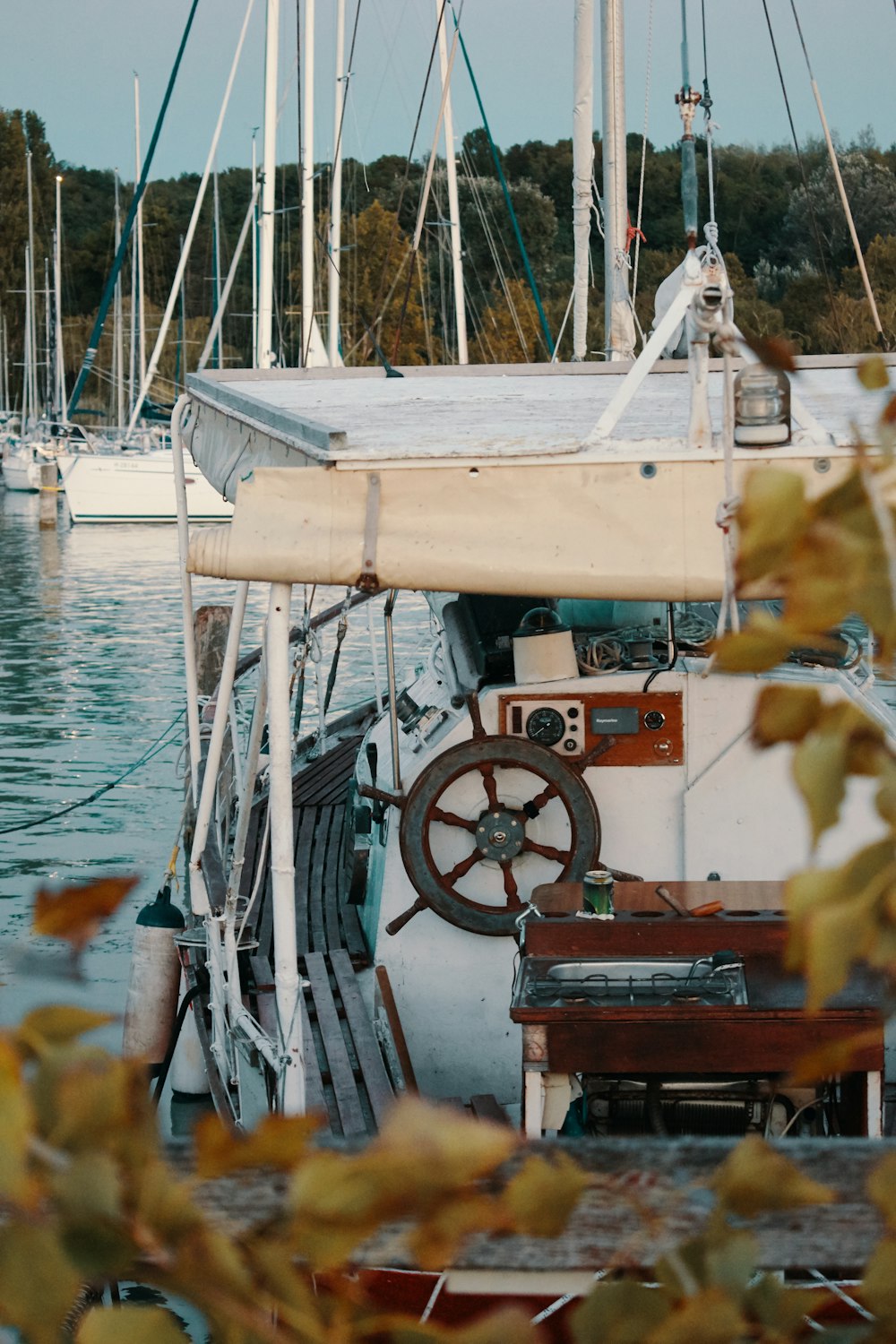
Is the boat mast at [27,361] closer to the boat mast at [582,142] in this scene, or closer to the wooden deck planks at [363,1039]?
the boat mast at [582,142]

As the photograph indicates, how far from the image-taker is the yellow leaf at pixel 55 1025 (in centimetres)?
78

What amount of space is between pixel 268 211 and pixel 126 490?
1036 inches

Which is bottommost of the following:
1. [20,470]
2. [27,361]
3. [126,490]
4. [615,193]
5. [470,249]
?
[126,490]

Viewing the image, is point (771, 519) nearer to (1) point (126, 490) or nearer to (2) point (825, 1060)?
(2) point (825, 1060)

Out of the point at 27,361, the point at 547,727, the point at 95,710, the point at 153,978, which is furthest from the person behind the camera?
the point at 27,361

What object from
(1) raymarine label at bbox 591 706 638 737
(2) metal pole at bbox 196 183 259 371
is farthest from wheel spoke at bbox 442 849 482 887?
(2) metal pole at bbox 196 183 259 371

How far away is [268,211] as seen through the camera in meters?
18.8

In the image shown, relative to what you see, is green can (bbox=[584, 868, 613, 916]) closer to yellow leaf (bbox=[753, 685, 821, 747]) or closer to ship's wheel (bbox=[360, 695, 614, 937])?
ship's wheel (bbox=[360, 695, 614, 937])

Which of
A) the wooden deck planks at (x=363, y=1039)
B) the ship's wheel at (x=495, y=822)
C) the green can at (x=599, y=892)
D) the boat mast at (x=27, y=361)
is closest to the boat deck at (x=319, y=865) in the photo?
the wooden deck planks at (x=363, y=1039)

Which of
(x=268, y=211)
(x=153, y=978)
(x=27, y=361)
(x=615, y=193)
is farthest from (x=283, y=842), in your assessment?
(x=27, y=361)

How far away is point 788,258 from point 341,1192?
57993 millimetres

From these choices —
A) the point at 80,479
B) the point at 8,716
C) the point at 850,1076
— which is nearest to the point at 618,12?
Result: the point at 850,1076

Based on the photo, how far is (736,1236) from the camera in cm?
92

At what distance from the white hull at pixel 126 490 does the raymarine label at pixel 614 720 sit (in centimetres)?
3791
